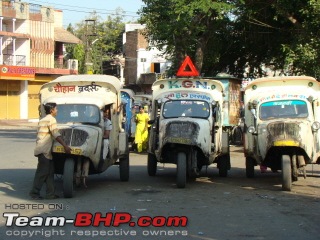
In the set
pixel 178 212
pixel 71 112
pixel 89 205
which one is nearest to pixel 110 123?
pixel 71 112

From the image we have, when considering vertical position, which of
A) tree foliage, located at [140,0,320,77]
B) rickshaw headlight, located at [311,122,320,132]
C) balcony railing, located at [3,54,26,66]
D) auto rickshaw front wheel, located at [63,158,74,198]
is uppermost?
balcony railing, located at [3,54,26,66]

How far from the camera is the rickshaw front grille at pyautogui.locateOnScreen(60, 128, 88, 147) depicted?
40.3 ft

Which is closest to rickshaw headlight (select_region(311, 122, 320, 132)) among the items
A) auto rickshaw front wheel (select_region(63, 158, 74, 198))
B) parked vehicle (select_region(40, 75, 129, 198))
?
Answer: parked vehicle (select_region(40, 75, 129, 198))

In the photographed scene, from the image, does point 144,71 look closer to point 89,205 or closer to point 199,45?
point 199,45

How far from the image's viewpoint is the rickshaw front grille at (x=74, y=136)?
40.3 ft

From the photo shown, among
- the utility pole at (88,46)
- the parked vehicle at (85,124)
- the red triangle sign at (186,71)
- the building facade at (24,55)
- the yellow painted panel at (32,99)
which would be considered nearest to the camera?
the parked vehicle at (85,124)

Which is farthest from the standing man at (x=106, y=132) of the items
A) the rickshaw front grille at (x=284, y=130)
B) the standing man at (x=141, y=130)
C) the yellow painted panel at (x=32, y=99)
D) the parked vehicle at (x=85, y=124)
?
the yellow painted panel at (x=32, y=99)

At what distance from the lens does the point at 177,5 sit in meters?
23.6

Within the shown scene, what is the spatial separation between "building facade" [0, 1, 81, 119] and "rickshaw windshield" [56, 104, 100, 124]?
4081cm

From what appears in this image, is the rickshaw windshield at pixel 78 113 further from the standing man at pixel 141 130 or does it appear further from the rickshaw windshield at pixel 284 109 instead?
the standing man at pixel 141 130

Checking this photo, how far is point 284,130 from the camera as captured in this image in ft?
43.4

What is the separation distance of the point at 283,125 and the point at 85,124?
14.1 ft

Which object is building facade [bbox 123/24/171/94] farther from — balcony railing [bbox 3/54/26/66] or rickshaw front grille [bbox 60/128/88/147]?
rickshaw front grille [bbox 60/128/88/147]

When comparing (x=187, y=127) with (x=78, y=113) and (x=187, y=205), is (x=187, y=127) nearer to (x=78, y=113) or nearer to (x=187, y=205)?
(x=78, y=113)
